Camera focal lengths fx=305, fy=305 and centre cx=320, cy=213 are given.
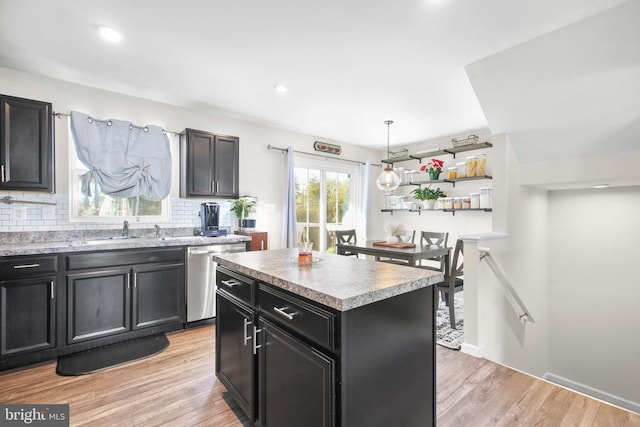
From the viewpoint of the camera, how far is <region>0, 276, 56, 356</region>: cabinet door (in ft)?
7.97

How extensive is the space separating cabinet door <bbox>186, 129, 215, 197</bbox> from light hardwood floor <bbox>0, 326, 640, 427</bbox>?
1908mm

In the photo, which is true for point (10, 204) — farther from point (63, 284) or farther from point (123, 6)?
point (123, 6)

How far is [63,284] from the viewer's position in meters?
2.66

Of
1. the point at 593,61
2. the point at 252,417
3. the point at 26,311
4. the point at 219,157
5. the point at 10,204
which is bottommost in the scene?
the point at 252,417

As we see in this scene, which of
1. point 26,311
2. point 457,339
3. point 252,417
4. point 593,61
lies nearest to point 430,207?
point 457,339

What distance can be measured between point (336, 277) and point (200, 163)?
9.30 feet

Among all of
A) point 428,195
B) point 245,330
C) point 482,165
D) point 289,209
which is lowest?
A: point 245,330

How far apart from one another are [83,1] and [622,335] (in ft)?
19.3

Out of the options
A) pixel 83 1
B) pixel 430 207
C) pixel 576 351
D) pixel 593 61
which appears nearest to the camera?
pixel 83 1

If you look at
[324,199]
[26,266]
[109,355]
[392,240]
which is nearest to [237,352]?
[109,355]

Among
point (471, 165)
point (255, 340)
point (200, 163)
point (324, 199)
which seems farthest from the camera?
point (324, 199)

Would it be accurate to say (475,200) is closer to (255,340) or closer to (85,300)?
(255,340)

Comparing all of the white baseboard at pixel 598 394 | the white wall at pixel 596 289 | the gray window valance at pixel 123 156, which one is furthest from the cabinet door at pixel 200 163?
the white baseboard at pixel 598 394

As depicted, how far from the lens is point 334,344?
121cm
